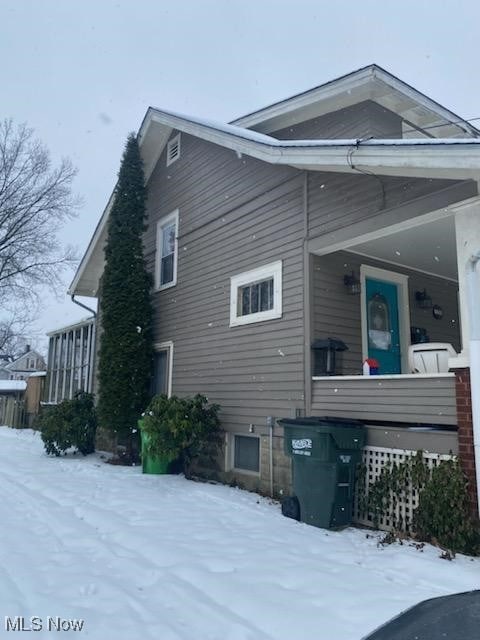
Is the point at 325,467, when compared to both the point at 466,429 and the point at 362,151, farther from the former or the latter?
the point at 362,151

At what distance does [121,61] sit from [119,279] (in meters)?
38.8

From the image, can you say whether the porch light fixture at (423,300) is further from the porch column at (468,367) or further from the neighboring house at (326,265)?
the porch column at (468,367)

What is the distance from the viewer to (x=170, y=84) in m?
64.4

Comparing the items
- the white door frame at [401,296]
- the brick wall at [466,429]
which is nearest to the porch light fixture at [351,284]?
the white door frame at [401,296]

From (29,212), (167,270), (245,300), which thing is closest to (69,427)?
(167,270)

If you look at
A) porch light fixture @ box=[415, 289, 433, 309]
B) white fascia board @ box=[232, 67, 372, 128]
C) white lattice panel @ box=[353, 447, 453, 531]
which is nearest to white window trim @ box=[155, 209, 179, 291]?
white fascia board @ box=[232, 67, 372, 128]

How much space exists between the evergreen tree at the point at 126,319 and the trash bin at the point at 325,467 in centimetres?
498

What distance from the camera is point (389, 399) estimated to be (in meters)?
5.49

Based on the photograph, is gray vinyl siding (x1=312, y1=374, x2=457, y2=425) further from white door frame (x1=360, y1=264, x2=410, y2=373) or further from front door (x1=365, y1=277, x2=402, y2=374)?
white door frame (x1=360, y1=264, x2=410, y2=373)

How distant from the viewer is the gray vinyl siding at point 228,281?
6.96 m

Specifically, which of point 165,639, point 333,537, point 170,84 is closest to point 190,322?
point 333,537

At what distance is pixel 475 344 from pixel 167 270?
7159mm

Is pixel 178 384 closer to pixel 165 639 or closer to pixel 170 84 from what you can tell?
pixel 165 639

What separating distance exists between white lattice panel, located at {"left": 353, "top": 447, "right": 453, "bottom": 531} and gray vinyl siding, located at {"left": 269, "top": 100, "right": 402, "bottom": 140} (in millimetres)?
4071
